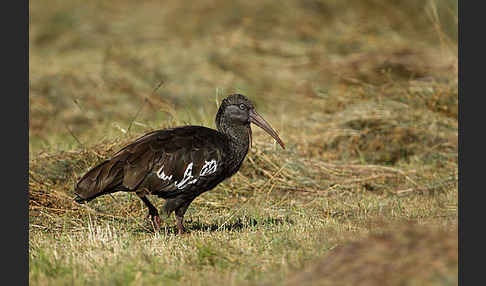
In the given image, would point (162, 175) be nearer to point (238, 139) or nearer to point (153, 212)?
point (153, 212)

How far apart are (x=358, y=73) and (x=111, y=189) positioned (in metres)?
7.39

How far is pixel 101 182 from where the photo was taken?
666cm

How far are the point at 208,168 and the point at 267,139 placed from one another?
340 centimetres

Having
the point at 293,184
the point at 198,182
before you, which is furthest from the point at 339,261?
the point at 293,184

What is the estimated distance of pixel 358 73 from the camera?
1298 centimetres

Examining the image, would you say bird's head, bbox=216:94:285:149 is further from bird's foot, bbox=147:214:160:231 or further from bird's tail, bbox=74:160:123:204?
bird's tail, bbox=74:160:123:204

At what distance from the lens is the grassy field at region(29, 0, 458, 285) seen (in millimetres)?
5316

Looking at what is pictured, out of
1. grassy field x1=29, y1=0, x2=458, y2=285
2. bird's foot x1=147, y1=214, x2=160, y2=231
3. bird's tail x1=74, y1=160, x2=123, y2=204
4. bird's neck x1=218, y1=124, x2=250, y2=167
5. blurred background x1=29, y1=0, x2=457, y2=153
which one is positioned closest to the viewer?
grassy field x1=29, y1=0, x2=458, y2=285

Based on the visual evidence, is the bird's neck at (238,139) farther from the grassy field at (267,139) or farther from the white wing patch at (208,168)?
the grassy field at (267,139)

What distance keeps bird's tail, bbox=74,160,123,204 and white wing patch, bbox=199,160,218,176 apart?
83cm

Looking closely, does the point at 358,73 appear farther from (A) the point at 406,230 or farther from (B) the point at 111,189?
(A) the point at 406,230

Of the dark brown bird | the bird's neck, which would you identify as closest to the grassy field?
the dark brown bird

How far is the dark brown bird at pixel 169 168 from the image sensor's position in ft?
22.0

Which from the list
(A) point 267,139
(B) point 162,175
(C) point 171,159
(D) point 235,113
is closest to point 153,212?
(B) point 162,175
